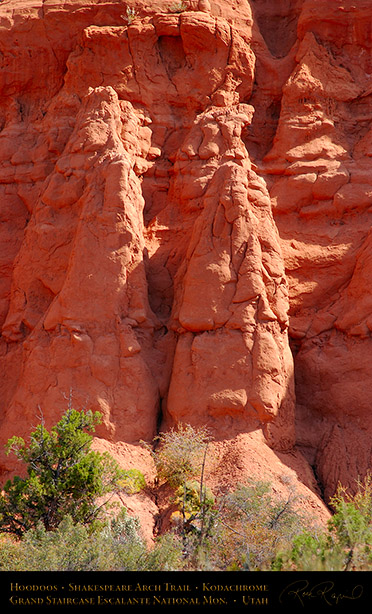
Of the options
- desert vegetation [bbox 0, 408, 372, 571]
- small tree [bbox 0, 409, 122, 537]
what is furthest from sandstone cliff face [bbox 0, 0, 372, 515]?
small tree [bbox 0, 409, 122, 537]

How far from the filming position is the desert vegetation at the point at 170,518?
8.14 metres

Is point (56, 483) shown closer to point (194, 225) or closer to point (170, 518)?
point (170, 518)

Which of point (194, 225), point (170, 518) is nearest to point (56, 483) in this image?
point (170, 518)

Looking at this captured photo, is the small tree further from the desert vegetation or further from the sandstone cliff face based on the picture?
the sandstone cliff face

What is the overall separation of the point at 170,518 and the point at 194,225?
5.32 m

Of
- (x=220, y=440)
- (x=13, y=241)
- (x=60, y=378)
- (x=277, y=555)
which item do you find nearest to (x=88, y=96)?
(x=13, y=241)

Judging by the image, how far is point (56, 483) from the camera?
9.55 meters

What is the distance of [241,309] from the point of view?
11.6 meters

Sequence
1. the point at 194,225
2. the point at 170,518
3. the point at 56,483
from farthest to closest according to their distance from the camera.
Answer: the point at 194,225 < the point at 170,518 < the point at 56,483

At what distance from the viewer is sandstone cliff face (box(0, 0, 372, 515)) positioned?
1151 centimetres

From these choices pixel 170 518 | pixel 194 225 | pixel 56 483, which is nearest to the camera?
pixel 56 483

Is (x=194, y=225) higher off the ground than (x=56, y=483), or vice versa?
(x=194, y=225)

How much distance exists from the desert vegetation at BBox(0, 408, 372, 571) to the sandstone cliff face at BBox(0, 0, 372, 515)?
0.83 meters

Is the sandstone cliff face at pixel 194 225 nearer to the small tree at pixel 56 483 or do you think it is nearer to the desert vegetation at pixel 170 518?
the desert vegetation at pixel 170 518
